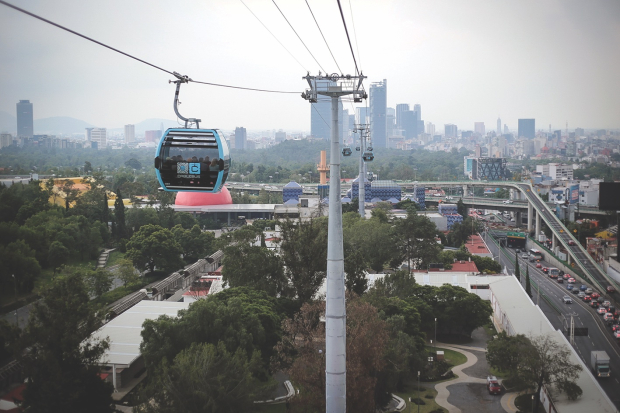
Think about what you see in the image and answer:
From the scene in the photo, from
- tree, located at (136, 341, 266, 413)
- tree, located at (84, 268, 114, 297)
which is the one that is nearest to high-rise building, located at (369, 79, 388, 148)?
tree, located at (84, 268, 114, 297)

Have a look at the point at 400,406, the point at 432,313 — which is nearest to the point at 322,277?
the point at 432,313

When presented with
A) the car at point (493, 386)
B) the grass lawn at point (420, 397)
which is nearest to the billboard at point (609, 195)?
the car at point (493, 386)

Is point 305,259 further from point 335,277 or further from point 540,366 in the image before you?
point 335,277

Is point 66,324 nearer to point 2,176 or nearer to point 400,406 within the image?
point 400,406

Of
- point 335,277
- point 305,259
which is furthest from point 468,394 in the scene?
point 335,277

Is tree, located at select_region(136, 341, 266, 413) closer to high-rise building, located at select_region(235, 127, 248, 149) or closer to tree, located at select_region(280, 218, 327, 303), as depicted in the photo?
tree, located at select_region(280, 218, 327, 303)

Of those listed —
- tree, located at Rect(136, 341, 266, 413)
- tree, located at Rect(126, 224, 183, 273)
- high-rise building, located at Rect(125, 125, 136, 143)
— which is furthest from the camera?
high-rise building, located at Rect(125, 125, 136, 143)

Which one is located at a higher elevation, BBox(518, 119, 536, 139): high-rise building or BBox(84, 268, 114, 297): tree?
BBox(518, 119, 536, 139): high-rise building
